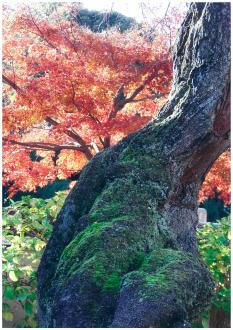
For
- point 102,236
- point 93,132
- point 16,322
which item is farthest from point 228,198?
point 102,236

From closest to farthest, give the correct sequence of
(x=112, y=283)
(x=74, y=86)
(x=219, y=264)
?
1. (x=112, y=283)
2. (x=219, y=264)
3. (x=74, y=86)

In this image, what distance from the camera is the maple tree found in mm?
5273

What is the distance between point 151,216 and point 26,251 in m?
1.92

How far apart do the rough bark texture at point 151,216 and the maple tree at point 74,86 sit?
2411 millimetres

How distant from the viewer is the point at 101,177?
2.70 metres

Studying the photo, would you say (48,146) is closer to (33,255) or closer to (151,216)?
(33,255)

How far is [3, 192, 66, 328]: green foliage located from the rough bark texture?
813 millimetres

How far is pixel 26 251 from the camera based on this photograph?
3992 mm

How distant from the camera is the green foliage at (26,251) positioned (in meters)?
3.33

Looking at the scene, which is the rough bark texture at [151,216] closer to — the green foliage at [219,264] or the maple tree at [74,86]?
the green foliage at [219,264]

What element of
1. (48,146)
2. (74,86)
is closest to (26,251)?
(74,86)

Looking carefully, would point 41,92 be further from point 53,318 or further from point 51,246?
point 53,318

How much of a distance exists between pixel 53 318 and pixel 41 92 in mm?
3607

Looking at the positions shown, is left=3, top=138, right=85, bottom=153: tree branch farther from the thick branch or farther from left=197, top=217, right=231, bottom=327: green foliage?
left=197, top=217, right=231, bottom=327: green foliage
